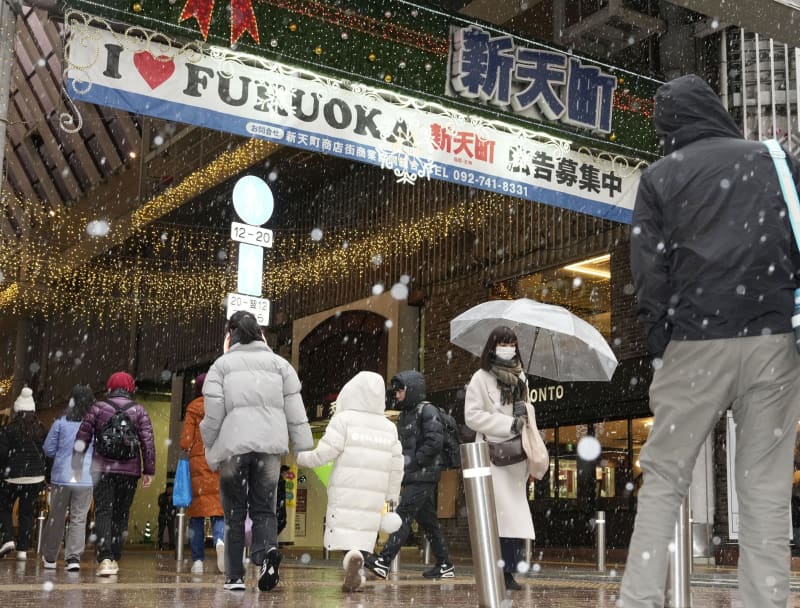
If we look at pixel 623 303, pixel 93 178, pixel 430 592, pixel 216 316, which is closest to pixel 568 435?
pixel 623 303

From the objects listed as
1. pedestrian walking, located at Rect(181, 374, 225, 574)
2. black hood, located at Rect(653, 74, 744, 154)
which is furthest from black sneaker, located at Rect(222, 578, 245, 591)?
black hood, located at Rect(653, 74, 744, 154)

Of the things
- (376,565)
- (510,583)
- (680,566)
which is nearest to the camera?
(680,566)

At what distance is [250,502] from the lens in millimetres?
7336

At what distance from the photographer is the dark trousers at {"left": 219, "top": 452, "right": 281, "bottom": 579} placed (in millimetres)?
7160

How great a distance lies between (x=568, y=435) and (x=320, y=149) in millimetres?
8828

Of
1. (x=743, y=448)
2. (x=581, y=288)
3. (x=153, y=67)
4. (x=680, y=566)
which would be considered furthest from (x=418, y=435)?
(x=581, y=288)

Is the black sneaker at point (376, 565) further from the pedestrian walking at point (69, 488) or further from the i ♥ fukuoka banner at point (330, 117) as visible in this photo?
the i ♥ fukuoka banner at point (330, 117)

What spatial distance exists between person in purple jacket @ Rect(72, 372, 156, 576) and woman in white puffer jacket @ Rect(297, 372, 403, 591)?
2.59 m

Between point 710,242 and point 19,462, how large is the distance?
11.2 metres

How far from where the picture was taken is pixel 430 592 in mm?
7590

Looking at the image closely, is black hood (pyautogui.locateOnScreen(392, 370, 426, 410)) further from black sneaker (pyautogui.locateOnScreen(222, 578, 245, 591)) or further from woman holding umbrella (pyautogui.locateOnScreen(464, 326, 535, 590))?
black sneaker (pyautogui.locateOnScreen(222, 578, 245, 591))

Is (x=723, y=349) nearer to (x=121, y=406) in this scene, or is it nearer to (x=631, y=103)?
(x=121, y=406)

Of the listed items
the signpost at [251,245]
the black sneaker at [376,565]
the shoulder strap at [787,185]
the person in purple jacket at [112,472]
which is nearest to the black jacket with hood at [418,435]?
the black sneaker at [376,565]

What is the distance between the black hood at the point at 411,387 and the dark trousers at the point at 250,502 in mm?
2009
